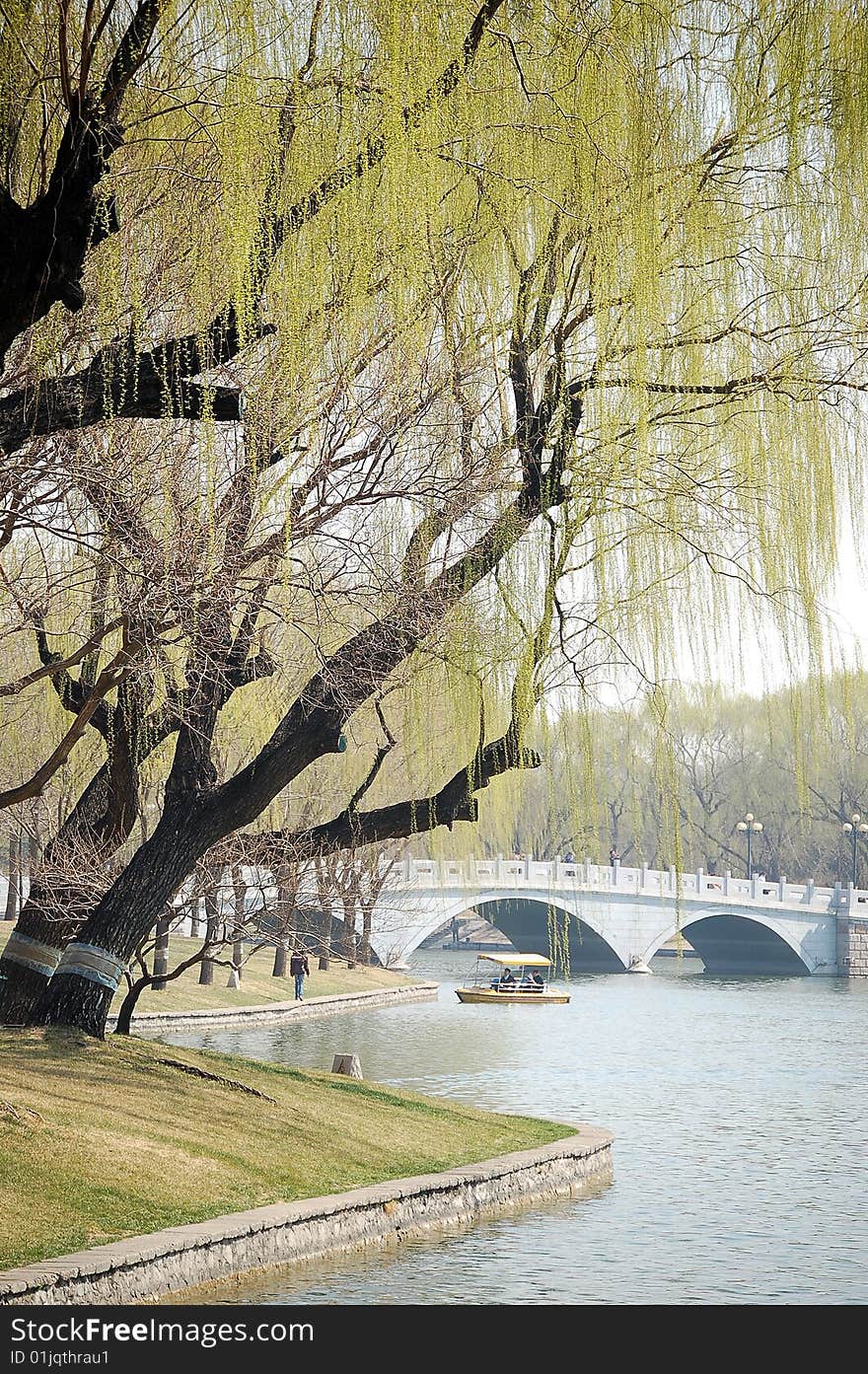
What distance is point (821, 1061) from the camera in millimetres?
27391

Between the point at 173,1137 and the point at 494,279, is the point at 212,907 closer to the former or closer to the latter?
the point at 173,1137

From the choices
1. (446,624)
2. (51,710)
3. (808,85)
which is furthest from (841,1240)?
(808,85)

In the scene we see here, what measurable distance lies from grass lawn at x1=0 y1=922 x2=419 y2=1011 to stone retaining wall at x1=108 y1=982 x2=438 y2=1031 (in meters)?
0.33

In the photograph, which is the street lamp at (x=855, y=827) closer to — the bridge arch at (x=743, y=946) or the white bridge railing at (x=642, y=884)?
the white bridge railing at (x=642, y=884)

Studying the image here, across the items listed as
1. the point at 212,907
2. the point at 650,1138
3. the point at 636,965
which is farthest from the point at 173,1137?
the point at 636,965

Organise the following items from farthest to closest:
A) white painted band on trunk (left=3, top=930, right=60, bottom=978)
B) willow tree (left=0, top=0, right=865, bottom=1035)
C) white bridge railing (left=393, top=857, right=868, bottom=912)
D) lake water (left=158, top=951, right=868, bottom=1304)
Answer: white bridge railing (left=393, top=857, right=868, bottom=912) < white painted band on trunk (left=3, top=930, right=60, bottom=978) < lake water (left=158, top=951, right=868, bottom=1304) < willow tree (left=0, top=0, right=865, bottom=1035)

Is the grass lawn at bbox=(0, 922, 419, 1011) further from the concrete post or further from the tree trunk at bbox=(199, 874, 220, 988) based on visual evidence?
the tree trunk at bbox=(199, 874, 220, 988)

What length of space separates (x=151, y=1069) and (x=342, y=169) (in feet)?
28.6

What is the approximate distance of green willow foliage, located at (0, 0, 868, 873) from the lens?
6.02 m

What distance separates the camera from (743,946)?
59.0 meters

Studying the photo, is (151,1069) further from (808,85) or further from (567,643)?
(808,85)

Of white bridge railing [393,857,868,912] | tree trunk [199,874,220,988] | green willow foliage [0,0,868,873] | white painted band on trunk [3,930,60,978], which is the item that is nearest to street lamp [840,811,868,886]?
white bridge railing [393,857,868,912]

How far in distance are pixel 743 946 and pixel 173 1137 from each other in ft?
166

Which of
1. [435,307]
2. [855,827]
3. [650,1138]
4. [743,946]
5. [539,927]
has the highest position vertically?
[435,307]
